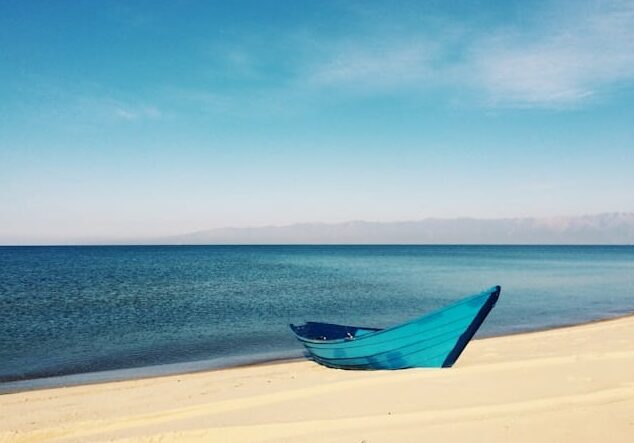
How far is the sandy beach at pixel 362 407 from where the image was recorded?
768 centimetres

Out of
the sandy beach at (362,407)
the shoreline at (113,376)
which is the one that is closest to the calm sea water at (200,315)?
the shoreline at (113,376)

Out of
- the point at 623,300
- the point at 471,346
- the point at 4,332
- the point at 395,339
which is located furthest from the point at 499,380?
the point at 623,300

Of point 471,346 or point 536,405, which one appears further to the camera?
point 471,346

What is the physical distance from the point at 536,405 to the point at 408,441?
2919 millimetres

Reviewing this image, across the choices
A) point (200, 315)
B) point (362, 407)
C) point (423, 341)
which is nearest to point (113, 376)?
point (423, 341)

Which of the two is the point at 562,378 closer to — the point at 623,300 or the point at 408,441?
the point at 408,441

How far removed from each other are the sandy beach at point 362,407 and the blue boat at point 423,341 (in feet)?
3.10

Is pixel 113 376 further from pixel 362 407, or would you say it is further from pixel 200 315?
pixel 200 315

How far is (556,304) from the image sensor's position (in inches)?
1436

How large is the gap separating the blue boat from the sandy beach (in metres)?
0.94

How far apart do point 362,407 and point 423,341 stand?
4219mm

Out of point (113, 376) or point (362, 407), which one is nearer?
point (362, 407)

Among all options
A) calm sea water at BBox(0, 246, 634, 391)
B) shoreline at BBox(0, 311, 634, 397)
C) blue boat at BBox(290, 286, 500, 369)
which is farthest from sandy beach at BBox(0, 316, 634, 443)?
calm sea water at BBox(0, 246, 634, 391)

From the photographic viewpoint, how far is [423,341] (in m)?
13.0
